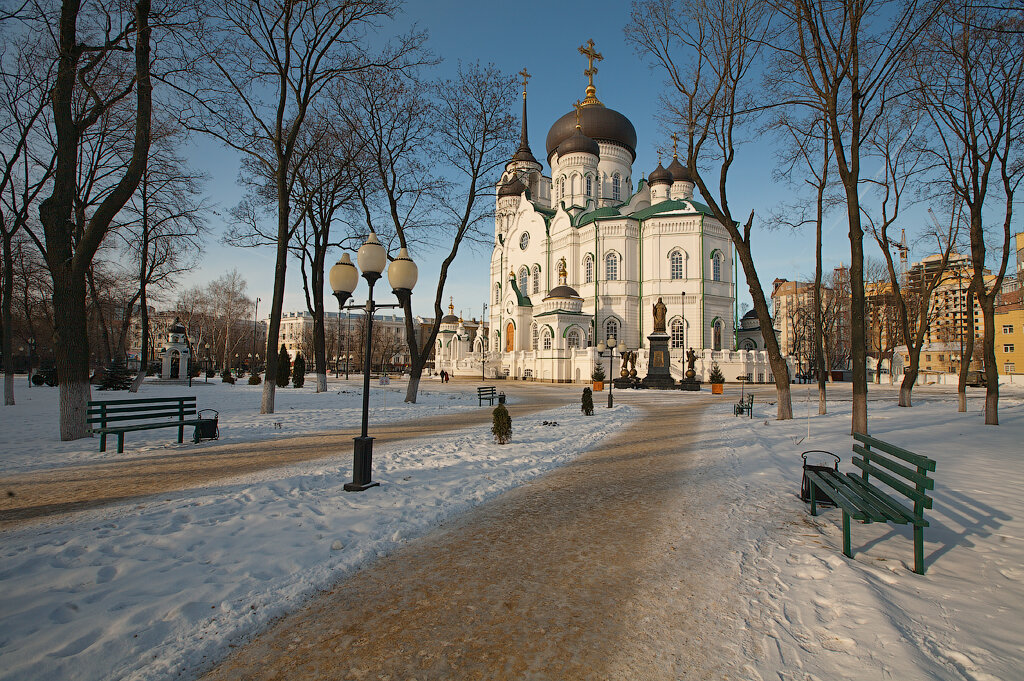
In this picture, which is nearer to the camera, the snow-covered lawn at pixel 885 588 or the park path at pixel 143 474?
the snow-covered lawn at pixel 885 588

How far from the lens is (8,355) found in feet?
57.4

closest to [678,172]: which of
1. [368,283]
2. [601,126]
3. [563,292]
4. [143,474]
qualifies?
[601,126]

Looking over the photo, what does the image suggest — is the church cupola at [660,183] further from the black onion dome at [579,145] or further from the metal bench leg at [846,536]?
the metal bench leg at [846,536]

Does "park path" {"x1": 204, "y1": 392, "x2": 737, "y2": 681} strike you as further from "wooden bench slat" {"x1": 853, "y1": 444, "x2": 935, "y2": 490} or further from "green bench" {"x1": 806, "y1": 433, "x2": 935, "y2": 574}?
"wooden bench slat" {"x1": 853, "y1": 444, "x2": 935, "y2": 490}

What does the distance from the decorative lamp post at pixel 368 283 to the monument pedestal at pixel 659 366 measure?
26775 mm

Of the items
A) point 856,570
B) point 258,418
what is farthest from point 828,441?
point 258,418

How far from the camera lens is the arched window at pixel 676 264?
143 ft

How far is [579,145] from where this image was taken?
49375 millimetres

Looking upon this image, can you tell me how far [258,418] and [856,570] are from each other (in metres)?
13.5

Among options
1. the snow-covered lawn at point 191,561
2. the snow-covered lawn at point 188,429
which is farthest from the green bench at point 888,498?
the snow-covered lawn at point 188,429

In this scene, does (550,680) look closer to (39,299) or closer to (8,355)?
(8,355)

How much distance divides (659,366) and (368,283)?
2824 cm

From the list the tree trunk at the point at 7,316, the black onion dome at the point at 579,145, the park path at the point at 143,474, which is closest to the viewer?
the park path at the point at 143,474

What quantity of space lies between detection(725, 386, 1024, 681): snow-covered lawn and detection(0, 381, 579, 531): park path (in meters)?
6.60
